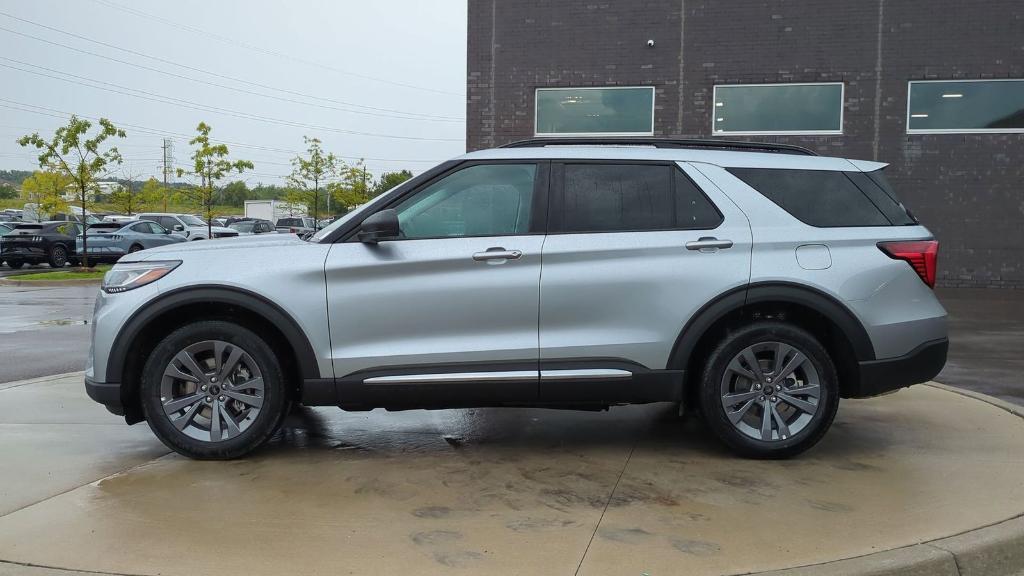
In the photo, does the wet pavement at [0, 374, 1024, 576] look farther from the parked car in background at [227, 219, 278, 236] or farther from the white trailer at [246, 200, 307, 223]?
the white trailer at [246, 200, 307, 223]

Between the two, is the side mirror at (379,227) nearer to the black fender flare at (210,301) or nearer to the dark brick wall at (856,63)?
the black fender flare at (210,301)

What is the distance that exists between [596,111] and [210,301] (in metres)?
14.0

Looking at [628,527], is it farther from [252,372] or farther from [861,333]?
[252,372]

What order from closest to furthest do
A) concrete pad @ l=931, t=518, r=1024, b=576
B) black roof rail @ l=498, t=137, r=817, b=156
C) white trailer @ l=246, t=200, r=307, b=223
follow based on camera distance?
concrete pad @ l=931, t=518, r=1024, b=576, black roof rail @ l=498, t=137, r=817, b=156, white trailer @ l=246, t=200, r=307, b=223

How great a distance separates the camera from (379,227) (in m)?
4.94

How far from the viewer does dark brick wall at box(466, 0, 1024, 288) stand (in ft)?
55.3

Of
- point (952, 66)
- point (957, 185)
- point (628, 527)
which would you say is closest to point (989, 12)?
point (952, 66)

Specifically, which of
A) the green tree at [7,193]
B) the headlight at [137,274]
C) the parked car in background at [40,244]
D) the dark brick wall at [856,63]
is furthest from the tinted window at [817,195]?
the green tree at [7,193]

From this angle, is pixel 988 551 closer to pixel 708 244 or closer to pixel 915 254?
pixel 915 254

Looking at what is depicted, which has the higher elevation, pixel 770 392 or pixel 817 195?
pixel 817 195

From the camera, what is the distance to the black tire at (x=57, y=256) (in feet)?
89.1

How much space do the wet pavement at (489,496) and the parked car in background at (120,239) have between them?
2298 centimetres

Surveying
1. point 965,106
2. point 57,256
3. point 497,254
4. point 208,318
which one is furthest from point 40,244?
point 497,254

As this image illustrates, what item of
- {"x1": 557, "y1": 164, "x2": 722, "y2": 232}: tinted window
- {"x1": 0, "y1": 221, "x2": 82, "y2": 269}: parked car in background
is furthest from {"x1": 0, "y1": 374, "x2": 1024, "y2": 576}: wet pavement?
{"x1": 0, "y1": 221, "x2": 82, "y2": 269}: parked car in background
